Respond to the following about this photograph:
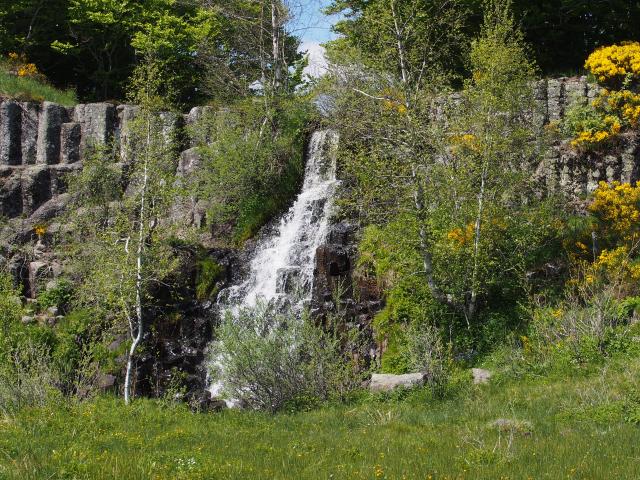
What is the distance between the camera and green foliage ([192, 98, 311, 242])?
80.1ft

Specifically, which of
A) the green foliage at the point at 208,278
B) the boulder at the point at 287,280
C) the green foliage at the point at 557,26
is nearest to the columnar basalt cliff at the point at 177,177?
the green foliage at the point at 208,278

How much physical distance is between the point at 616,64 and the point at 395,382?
1295 centimetres

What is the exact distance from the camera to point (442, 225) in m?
16.2

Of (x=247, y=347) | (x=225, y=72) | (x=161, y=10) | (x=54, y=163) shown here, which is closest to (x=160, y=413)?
(x=247, y=347)

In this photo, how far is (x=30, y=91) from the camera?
29.9 meters

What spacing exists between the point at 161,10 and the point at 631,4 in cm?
2160

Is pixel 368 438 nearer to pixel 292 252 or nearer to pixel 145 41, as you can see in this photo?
pixel 292 252

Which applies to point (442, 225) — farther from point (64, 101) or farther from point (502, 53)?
point (64, 101)

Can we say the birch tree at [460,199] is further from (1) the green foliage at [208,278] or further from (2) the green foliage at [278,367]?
(1) the green foliage at [208,278]

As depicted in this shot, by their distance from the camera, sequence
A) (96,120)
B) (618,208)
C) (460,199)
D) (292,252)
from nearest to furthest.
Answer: (460,199) → (618,208) → (292,252) → (96,120)

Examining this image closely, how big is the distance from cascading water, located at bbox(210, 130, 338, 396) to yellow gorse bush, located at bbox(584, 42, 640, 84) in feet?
27.2

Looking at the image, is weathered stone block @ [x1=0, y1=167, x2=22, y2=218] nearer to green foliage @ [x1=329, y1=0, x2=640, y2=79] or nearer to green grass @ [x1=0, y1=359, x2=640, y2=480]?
green foliage @ [x1=329, y1=0, x2=640, y2=79]

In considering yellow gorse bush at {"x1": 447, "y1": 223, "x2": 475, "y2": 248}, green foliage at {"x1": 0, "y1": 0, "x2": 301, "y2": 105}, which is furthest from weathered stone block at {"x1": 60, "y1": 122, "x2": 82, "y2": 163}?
yellow gorse bush at {"x1": 447, "y1": 223, "x2": 475, "y2": 248}

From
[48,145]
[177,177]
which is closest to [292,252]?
[177,177]
